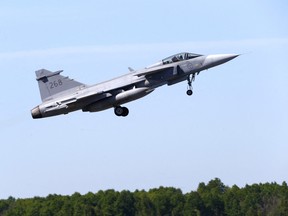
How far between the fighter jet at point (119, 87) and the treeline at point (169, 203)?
54177 mm

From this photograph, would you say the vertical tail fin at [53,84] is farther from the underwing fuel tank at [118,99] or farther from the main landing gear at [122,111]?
the main landing gear at [122,111]

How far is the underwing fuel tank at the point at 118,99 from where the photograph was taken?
52.4m

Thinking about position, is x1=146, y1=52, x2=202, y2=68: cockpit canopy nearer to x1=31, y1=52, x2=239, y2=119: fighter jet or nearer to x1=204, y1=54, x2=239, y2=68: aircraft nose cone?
x1=31, y1=52, x2=239, y2=119: fighter jet

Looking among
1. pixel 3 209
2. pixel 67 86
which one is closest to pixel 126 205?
pixel 3 209

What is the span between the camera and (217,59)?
175 ft

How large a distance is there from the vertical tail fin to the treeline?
53.9 meters

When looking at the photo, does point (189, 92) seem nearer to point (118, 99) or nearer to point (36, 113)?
point (118, 99)

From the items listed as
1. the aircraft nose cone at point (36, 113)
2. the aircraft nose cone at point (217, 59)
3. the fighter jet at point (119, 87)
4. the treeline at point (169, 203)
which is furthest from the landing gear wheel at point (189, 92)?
the treeline at point (169, 203)

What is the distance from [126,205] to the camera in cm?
11269

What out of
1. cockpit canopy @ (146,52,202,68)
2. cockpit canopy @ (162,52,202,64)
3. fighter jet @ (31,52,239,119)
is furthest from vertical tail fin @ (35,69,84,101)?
cockpit canopy @ (162,52,202,64)

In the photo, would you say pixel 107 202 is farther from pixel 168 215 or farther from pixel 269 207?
pixel 269 207

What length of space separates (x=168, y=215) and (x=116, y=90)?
198ft

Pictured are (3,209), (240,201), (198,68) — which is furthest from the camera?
(3,209)

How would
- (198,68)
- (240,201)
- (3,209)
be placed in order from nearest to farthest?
(198,68), (240,201), (3,209)
